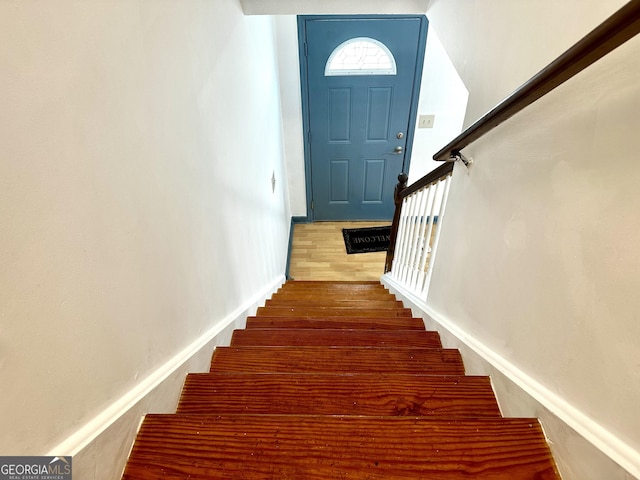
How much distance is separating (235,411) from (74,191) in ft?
2.41

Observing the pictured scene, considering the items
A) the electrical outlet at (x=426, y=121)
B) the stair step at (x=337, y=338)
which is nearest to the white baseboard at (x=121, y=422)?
the stair step at (x=337, y=338)

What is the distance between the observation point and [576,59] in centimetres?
64

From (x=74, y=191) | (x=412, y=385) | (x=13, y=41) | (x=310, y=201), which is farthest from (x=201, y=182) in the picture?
(x=310, y=201)

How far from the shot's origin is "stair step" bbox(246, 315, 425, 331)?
5.70ft

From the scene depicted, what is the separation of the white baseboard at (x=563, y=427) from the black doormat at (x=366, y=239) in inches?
110

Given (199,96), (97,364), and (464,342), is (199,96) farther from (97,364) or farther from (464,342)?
(464,342)

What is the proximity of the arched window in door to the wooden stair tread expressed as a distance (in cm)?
269

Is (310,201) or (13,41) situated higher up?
(13,41)

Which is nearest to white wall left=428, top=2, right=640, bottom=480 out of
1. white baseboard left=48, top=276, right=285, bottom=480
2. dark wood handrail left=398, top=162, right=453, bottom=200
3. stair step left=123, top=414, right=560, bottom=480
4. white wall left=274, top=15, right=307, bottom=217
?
stair step left=123, top=414, right=560, bottom=480

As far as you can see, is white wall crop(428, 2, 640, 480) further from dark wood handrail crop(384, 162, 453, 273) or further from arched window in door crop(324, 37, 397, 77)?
arched window in door crop(324, 37, 397, 77)

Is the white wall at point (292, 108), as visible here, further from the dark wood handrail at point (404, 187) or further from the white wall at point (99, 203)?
the white wall at point (99, 203)

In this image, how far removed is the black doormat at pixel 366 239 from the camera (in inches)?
156

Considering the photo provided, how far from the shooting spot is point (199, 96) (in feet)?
3.91

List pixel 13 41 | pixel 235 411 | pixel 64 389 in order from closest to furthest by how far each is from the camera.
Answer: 1. pixel 13 41
2. pixel 64 389
3. pixel 235 411
